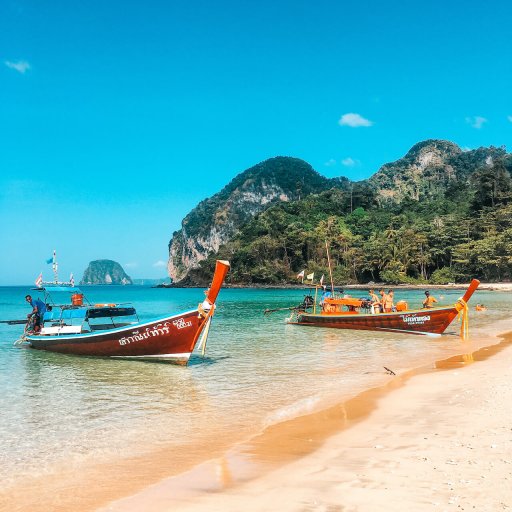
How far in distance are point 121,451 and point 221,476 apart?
90.2 inches

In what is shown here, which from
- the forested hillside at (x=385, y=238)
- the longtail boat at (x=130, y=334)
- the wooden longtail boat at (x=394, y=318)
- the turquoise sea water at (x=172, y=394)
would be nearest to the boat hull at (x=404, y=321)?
the wooden longtail boat at (x=394, y=318)

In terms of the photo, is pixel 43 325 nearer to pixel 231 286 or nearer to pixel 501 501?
pixel 501 501

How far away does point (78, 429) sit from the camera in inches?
366

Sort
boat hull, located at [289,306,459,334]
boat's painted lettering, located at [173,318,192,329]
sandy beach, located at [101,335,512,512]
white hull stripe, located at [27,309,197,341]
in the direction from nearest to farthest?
sandy beach, located at [101,335,512,512]
boat's painted lettering, located at [173,318,192,329]
white hull stripe, located at [27,309,197,341]
boat hull, located at [289,306,459,334]

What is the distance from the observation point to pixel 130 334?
16.4m

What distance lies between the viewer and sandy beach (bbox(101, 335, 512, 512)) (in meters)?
5.26

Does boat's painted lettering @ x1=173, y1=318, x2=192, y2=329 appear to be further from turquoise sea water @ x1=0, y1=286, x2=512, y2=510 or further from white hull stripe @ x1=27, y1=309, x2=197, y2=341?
turquoise sea water @ x1=0, y1=286, x2=512, y2=510

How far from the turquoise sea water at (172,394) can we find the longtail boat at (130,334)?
432mm

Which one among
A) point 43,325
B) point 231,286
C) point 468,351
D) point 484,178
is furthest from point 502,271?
point 43,325

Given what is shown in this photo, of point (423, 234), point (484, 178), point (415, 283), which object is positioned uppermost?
point (484, 178)

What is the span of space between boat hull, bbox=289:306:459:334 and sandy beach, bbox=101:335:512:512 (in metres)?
12.6

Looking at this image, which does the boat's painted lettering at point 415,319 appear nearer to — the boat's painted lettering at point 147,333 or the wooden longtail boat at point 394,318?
the wooden longtail boat at point 394,318

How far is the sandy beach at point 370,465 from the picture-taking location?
526 centimetres

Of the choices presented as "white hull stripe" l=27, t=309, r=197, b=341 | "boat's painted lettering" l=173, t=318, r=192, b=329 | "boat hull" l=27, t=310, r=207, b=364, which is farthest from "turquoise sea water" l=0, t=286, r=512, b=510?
"boat's painted lettering" l=173, t=318, r=192, b=329
